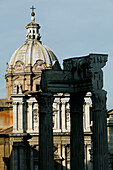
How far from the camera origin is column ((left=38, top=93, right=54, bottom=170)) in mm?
28500

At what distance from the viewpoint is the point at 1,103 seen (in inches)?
2793

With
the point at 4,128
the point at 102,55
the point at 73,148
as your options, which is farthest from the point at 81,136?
the point at 4,128

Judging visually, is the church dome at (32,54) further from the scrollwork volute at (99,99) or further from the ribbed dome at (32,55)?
the scrollwork volute at (99,99)

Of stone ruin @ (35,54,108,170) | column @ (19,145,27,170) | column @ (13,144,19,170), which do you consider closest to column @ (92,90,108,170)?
stone ruin @ (35,54,108,170)

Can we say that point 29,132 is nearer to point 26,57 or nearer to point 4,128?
point 4,128

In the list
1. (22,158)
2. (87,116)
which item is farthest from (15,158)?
(87,116)

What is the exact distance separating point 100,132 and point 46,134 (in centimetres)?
273

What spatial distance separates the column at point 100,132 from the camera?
27.8m

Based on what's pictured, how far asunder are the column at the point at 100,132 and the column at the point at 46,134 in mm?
2239

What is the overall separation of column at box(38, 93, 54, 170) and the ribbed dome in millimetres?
49987

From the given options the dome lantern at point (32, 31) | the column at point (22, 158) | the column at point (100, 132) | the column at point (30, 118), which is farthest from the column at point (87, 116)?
the column at point (100, 132)

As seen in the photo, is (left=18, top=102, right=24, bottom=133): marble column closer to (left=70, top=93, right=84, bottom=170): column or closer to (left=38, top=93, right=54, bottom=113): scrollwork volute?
(left=70, top=93, right=84, bottom=170): column

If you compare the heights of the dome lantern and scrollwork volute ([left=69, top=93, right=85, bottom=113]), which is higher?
the dome lantern

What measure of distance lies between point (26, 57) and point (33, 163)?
68.3 ft
